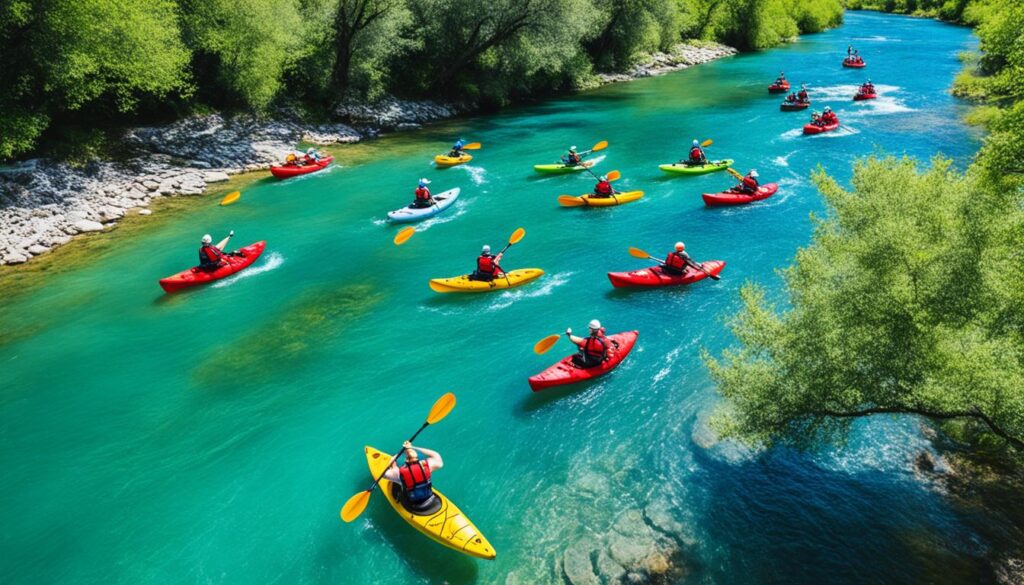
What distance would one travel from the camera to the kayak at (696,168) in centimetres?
2781

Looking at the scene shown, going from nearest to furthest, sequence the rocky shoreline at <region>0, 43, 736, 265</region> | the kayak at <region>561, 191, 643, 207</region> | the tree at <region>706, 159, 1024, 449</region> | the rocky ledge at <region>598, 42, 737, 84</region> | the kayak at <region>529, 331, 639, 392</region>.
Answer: the tree at <region>706, 159, 1024, 449</region>
the kayak at <region>529, 331, 639, 392</region>
the rocky shoreline at <region>0, 43, 736, 265</region>
the kayak at <region>561, 191, 643, 207</region>
the rocky ledge at <region>598, 42, 737, 84</region>

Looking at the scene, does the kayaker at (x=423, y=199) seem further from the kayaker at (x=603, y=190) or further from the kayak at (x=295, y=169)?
the kayak at (x=295, y=169)

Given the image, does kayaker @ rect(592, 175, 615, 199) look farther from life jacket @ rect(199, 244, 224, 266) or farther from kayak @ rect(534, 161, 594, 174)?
life jacket @ rect(199, 244, 224, 266)

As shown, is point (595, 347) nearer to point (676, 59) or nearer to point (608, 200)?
point (608, 200)

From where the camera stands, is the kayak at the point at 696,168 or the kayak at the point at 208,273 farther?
the kayak at the point at 696,168

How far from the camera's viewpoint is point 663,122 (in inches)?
1522

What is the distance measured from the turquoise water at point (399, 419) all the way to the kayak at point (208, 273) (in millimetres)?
395

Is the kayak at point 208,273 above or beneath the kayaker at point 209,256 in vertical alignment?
beneath

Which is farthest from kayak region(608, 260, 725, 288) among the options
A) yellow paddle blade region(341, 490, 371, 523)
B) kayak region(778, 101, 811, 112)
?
kayak region(778, 101, 811, 112)

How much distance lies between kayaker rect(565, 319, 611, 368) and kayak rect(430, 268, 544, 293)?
4630 millimetres

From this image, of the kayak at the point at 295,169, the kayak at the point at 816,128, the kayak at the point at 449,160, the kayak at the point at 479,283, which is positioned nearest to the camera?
the kayak at the point at 479,283

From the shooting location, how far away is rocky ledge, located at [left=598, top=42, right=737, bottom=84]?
56156 mm

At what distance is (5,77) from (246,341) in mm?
Result: 18433

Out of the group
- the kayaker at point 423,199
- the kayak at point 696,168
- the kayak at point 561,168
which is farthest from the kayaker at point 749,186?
the kayaker at point 423,199
